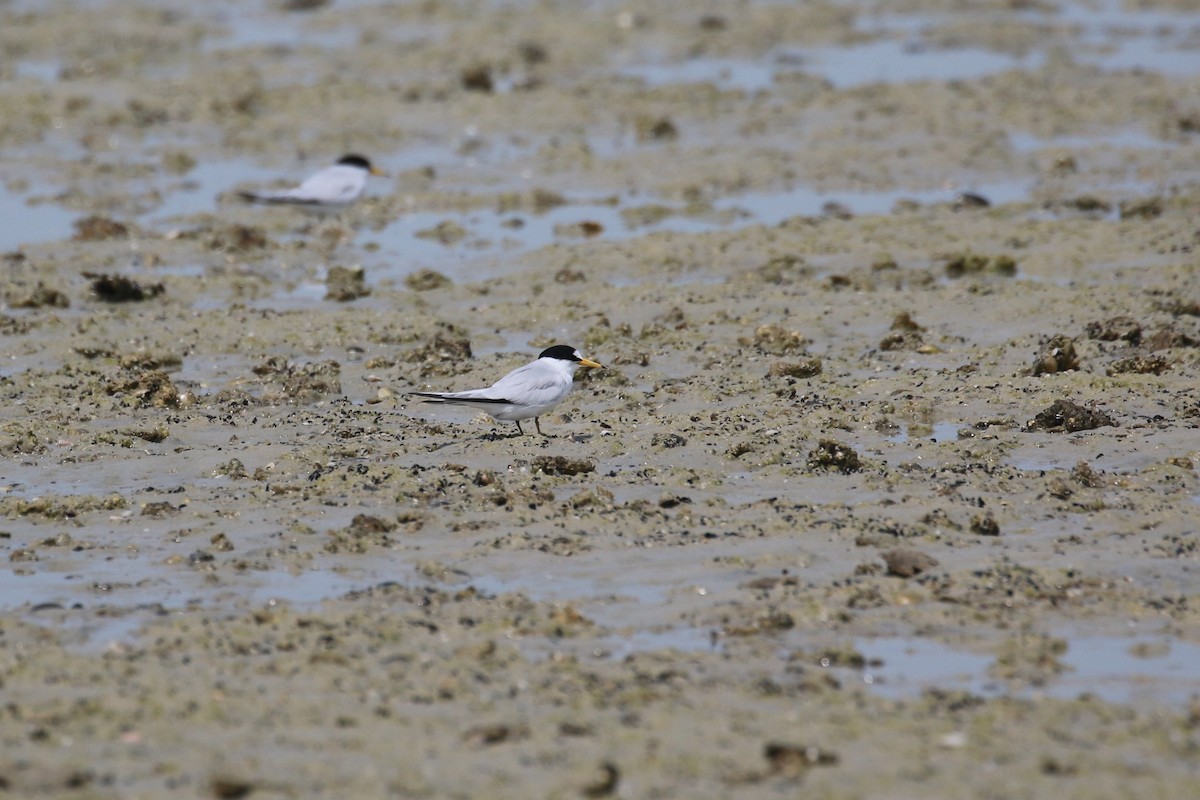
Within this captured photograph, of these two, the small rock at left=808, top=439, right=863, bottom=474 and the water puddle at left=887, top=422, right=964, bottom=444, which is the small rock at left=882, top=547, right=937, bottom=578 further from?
the water puddle at left=887, top=422, right=964, bottom=444

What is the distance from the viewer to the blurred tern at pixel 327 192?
15.2 metres

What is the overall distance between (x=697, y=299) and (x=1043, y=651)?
19.7 feet

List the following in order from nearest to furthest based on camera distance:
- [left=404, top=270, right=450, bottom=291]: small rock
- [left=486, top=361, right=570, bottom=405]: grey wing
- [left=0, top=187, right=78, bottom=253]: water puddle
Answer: [left=486, top=361, right=570, bottom=405]: grey wing < [left=404, top=270, right=450, bottom=291]: small rock < [left=0, top=187, right=78, bottom=253]: water puddle

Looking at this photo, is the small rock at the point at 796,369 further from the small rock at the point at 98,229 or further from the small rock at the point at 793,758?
the small rock at the point at 98,229

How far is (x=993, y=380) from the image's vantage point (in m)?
10.1

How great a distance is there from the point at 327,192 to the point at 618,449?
676 centimetres

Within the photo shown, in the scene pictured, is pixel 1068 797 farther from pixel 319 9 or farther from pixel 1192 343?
pixel 319 9

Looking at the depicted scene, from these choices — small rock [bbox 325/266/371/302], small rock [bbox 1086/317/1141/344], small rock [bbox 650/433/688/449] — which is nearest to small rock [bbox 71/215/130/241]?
small rock [bbox 325/266/371/302]

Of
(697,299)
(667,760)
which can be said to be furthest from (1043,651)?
(697,299)

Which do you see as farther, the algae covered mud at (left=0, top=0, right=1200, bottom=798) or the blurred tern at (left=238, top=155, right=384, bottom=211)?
the blurred tern at (left=238, top=155, right=384, bottom=211)

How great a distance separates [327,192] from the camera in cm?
1522

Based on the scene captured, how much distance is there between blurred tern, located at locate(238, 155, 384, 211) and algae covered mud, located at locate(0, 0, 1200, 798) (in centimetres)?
27

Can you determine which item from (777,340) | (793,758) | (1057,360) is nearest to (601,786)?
(793,758)

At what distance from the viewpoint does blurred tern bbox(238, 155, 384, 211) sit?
1520cm
